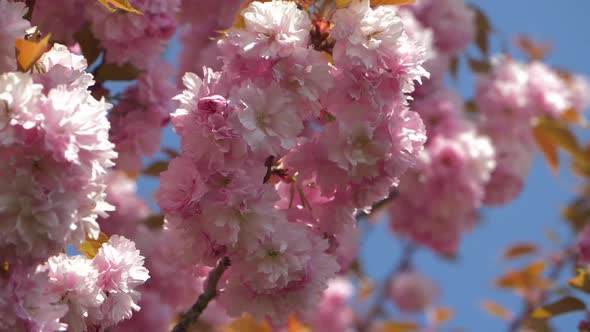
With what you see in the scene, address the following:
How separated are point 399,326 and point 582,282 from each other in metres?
2.22

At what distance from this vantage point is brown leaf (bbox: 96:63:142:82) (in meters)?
1.73

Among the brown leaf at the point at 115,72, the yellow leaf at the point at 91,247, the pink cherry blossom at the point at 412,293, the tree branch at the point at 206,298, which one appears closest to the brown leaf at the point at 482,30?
the brown leaf at the point at 115,72

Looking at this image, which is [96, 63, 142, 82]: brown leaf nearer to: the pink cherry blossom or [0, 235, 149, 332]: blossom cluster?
[0, 235, 149, 332]: blossom cluster

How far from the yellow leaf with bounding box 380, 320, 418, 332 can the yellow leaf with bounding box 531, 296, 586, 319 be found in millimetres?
2123

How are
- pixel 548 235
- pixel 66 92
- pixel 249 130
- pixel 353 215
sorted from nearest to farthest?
pixel 66 92, pixel 249 130, pixel 353 215, pixel 548 235

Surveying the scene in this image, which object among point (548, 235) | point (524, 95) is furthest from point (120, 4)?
point (548, 235)

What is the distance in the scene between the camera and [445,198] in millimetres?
2736

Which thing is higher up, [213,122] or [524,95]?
[524,95]

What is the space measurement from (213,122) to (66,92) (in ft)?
0.86

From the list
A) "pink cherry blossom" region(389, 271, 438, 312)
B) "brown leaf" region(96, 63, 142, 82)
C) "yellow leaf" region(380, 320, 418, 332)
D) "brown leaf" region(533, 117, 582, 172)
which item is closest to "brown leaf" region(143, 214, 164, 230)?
"brown leaf" region(96, 63, 142, 82)

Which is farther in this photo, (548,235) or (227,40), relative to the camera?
(548,235)

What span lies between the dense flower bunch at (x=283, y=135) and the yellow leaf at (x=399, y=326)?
8.64ft

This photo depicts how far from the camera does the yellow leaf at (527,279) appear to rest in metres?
3.20

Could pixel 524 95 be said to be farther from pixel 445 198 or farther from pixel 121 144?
pixel 121 144
